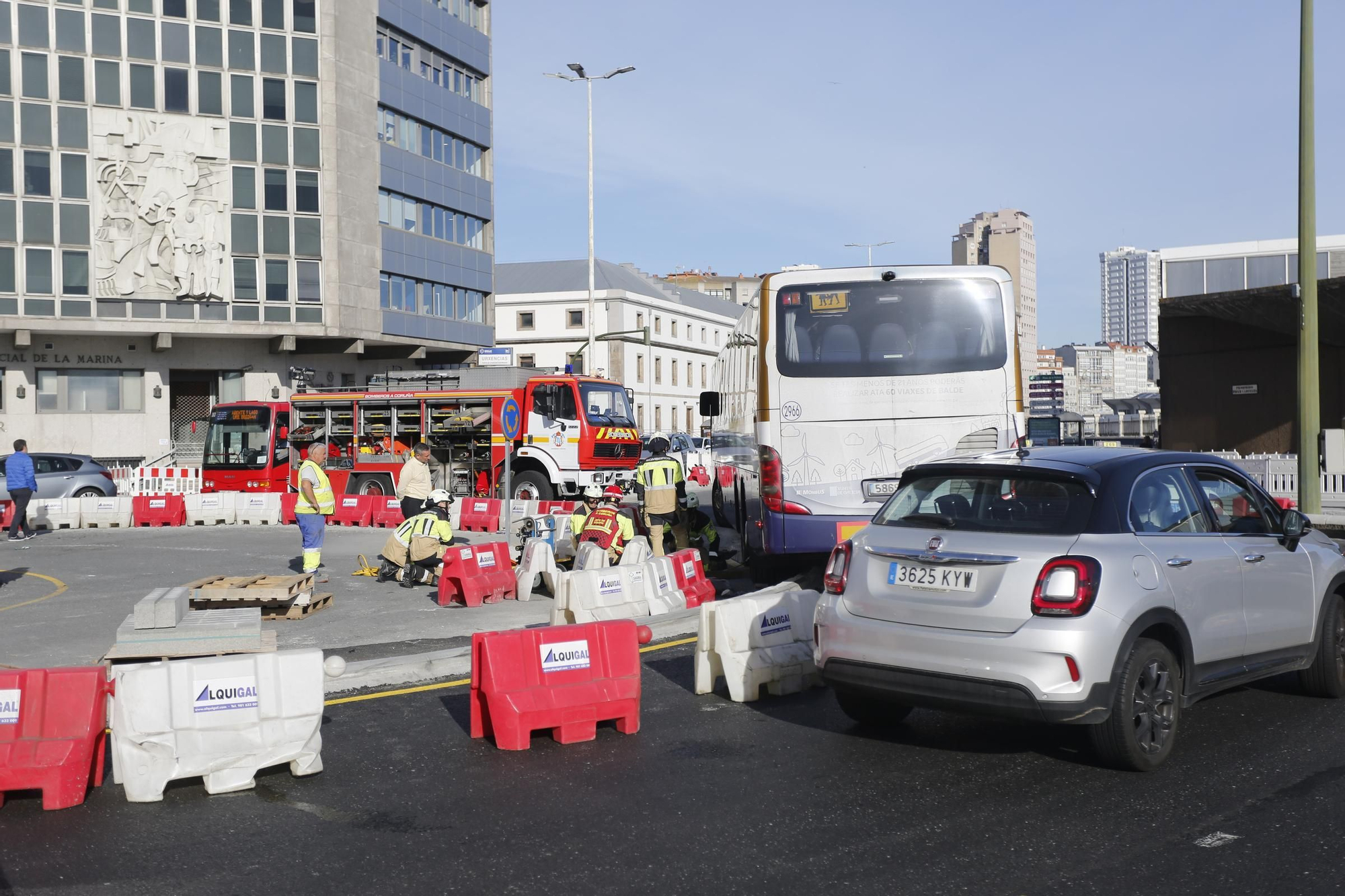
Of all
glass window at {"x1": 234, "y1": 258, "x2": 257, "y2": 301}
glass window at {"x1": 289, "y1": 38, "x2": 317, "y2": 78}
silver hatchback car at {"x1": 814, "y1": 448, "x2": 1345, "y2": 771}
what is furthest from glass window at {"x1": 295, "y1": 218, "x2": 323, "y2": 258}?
silver hatchback car at {"x1": 814, "y1": 448, "x2": 1345, "y2": 771}

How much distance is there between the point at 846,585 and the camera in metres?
6.47

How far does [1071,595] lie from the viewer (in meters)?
5.67

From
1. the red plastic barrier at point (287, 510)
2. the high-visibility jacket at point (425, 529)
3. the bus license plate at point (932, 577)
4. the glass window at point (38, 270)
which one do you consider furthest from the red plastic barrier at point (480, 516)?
the glass window at point (38, 270)

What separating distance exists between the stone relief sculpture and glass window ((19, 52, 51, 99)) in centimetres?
165

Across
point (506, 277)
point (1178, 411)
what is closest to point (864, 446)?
point (1178, 411)

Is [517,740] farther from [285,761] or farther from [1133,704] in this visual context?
[1133,704]

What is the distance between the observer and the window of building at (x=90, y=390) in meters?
40.7

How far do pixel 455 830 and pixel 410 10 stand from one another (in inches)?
1795

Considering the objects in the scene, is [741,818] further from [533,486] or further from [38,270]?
[38,270]

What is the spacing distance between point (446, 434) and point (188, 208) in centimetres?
1998

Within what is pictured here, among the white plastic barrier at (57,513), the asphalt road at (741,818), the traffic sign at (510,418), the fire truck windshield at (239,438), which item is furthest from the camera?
the fire truck windshield at (239,438)

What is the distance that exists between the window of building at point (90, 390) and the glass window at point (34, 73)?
8891mm

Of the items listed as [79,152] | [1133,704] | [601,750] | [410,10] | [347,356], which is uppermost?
[410,10]

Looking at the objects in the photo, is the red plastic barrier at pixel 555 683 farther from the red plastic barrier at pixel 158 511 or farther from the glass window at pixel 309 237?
the glass window at pixel 309 237
